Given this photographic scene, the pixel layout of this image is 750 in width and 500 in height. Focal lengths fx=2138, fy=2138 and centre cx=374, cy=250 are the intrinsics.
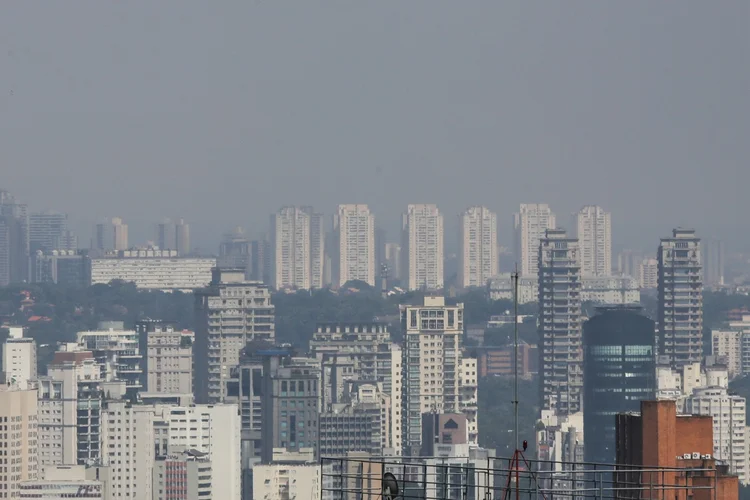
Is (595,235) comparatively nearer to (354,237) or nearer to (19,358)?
(354,237)

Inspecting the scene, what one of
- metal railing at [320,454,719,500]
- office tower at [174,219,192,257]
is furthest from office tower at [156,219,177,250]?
metal railing at [320,454,719,500]

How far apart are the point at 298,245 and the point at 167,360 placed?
2669cm

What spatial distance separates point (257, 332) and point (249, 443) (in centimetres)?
1896

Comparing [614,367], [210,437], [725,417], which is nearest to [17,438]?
[210,437]

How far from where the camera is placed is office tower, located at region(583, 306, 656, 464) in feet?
189

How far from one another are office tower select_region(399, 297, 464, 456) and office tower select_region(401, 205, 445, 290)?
72.8ft

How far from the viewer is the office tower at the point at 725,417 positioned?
4856 centimetres

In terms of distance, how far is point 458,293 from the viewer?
85.9 metres

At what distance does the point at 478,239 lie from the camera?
96312 mm

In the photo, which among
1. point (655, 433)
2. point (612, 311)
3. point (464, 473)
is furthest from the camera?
point (612, 311)

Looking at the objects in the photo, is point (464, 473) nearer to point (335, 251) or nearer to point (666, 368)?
point (666, 368)

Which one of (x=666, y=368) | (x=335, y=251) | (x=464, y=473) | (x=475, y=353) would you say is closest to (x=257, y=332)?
(x=475, y=353)

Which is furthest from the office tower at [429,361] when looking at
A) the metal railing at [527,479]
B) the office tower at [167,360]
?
the metal railing at [527,479]

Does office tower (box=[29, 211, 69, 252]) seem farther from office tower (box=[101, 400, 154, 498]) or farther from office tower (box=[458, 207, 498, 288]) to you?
office tower (box=[101, 400, 154, 498])
